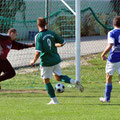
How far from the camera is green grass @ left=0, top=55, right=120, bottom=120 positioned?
6488mm

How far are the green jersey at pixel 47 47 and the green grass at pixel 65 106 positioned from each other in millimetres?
919

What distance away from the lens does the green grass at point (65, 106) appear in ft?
21.3

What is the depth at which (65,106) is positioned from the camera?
7594 millimetres

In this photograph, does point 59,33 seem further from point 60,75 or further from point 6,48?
point 60,75

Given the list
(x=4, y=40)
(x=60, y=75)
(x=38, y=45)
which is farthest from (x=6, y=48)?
(x=60, y=75)

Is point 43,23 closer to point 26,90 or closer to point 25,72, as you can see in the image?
point 26,90

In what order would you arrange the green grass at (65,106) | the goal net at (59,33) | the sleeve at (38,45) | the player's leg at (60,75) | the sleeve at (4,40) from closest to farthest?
the green grass at (65,106)
the sleeve at (38,45)
the player's leg at (60,75)
the sleeve at (4,40)
the goal net at (59,33)

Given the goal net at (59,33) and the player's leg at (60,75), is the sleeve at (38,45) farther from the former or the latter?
the goal net at (59,33)

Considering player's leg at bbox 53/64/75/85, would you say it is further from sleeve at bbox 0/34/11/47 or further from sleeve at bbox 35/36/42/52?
sleeve at bbox 0/34/11/47

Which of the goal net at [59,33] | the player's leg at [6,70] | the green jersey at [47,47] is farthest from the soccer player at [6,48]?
the goal net at [59,33]

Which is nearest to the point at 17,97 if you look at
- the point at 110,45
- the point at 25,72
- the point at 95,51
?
the point at 110,45

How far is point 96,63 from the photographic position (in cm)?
1515

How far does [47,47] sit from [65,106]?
4.25ft

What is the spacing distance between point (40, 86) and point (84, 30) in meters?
8.60
